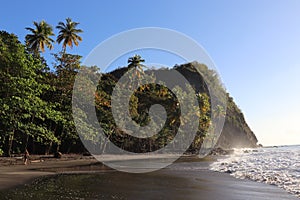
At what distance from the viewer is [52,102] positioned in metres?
30.6

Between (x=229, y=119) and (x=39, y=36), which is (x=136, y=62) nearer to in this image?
(x=39, y=36)

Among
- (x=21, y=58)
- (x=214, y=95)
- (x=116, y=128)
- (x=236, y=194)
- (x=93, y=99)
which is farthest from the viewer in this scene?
(x=214, y=95)

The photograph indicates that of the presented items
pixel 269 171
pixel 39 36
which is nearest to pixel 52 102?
pixel 39 36

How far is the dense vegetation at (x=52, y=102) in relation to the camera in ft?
72.4

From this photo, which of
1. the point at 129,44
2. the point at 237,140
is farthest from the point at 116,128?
the point at 237,140

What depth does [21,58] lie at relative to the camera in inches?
862

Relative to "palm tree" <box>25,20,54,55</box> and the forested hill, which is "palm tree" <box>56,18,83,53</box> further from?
the forested hill

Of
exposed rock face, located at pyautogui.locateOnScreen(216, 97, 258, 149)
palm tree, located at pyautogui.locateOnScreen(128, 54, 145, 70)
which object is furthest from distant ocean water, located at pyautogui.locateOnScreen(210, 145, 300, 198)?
exposed rock face, located at pyautogui.locateOnScreen(216, 97, 258, 149)

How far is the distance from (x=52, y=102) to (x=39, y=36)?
15332 millimetres

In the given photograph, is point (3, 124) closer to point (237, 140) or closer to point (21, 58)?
point (21, 58)

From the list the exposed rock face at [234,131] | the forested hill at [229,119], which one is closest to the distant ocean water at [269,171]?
the forested hill at [229,119]

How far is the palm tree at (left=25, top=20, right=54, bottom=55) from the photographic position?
41.1 metres

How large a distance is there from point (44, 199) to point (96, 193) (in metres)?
1.76

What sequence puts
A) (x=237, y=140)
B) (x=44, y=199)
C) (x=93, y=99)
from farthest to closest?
1. (x=237, y=140)
2. (x=93, y=99)
3. (x=44, y=199)
